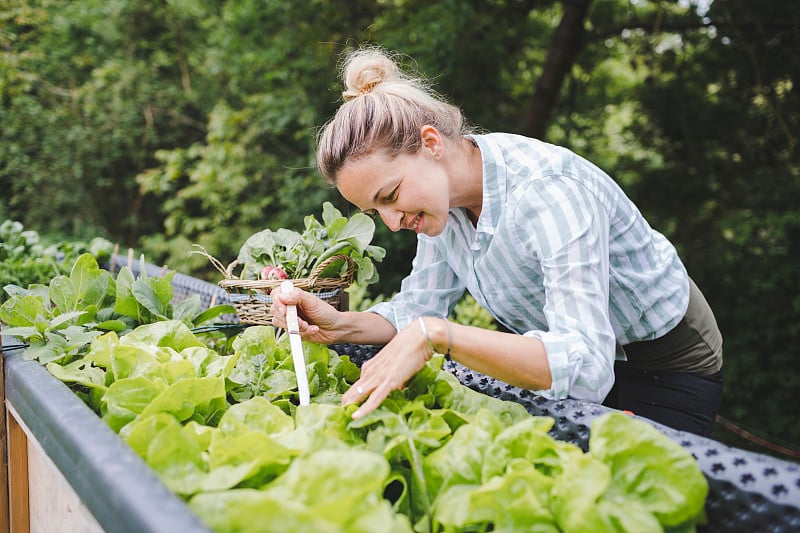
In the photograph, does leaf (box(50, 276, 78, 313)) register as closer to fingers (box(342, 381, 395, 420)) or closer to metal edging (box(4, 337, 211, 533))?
metal edging (box(4, 337, 211, 533))

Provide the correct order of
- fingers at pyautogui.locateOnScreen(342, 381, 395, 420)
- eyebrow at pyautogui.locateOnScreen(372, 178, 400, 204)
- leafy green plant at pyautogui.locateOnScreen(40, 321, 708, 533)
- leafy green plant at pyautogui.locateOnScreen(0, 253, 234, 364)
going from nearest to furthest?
leafy green plant at pyautogui.locateOnScreen(40, 321, 708, 533) → fingers at pyautogui.locateOnScreen(342, 381, 395, 420) → eyebrow at pyautogui.locateOnScreen(372, 178, 400, 204) → leafy green plant at pyautogui.locateOnScreen(0, 253, 234, 364)

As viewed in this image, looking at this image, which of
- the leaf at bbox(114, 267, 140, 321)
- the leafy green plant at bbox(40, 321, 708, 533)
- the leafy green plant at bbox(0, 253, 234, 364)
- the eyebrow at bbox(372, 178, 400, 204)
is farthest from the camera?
the leaf at bbox(114, 267, 140, 321)

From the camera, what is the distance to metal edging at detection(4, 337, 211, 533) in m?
0.67

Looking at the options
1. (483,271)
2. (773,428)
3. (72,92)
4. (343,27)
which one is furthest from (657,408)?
(72,92)

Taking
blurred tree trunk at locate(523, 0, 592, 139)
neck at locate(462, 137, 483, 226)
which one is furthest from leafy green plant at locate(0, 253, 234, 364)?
blurred tree trunk at locate(523, 0, 592, 139)

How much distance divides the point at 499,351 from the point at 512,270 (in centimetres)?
32

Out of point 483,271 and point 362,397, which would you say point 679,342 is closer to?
point 483,271

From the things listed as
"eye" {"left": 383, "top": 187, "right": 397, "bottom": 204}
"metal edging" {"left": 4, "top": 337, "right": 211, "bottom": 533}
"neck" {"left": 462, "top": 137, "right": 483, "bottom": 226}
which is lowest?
"metal edging" {"left": 4, "top": 337, "right": 211, "bottom": 533}

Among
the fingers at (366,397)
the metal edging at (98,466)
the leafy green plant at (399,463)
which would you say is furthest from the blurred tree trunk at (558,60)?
the metal edging at (98,466)

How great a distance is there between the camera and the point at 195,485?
0.86 meters

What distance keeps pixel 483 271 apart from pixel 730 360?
3.96 metres

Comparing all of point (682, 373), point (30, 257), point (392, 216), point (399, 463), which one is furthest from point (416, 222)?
point (30, 257)

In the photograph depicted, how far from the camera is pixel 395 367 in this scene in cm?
110

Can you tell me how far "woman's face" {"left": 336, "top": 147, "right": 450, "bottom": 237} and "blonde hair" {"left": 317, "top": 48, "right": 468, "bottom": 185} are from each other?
0.08ft
